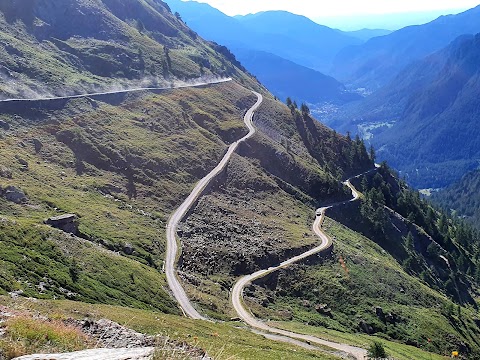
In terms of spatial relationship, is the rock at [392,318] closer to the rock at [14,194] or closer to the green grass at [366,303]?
the green grass at [366,303]

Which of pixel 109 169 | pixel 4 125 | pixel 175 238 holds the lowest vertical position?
pixel 175 238

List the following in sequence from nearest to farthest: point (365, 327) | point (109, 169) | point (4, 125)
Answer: point (365, 327) < point (4, 125) < point (109, 169)

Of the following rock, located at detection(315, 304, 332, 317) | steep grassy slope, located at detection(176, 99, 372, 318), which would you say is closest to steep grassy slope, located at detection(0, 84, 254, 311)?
steep grassy slope, located at detection(176, 99, 372, 318)

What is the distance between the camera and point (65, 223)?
244 ft

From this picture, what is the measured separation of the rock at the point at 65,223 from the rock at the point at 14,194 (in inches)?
441

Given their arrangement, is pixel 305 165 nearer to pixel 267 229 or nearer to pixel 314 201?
pixel 314 201

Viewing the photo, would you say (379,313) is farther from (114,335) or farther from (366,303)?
(114,335)

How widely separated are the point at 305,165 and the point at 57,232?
118962mm

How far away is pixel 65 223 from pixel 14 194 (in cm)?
1400

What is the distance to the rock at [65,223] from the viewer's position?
241 feet

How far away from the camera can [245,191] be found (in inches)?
5448

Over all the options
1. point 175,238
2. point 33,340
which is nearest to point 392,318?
point 175,238

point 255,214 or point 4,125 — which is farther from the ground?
point 4,125

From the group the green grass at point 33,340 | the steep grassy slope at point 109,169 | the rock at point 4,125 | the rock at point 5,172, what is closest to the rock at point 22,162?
the steep grassy slope at point 109,169
